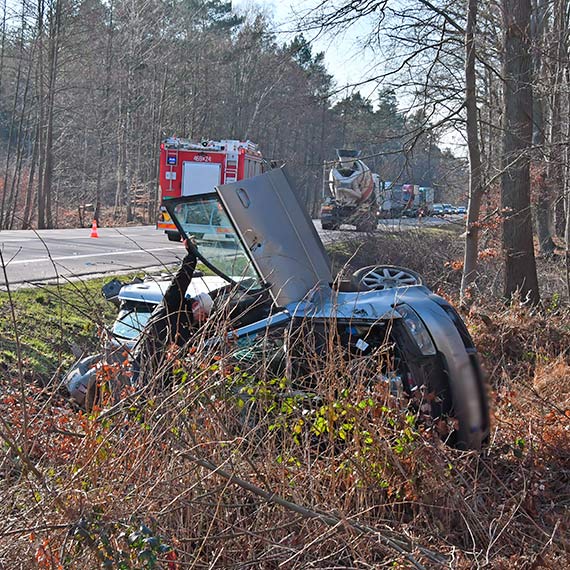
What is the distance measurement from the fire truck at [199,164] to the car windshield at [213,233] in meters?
15.4

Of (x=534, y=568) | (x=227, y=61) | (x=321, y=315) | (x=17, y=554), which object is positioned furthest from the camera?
(x=227, y=61)

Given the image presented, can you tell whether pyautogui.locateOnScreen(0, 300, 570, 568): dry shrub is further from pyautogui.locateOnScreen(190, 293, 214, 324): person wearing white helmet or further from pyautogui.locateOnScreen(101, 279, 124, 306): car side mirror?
pyautogui.locateOnScreen(101, 279, 124, 306): car side mirror

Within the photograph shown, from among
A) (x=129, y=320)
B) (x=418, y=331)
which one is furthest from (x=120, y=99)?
(x=418, y=331)

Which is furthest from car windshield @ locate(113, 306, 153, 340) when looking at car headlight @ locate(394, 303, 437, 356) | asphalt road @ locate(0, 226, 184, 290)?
asphalt road @ locate(0, 226, 184, 290)

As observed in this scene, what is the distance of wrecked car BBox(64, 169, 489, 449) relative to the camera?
4.95 m

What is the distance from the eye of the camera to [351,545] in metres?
3.67

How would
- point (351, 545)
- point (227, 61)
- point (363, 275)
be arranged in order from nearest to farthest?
point (351, 545)
point (363, 275)
point (227, 61)

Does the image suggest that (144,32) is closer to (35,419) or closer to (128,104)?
(128,104)

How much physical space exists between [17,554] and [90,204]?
40.6 m

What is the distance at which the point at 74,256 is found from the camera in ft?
49.8

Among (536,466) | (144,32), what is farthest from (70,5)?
(536,466)

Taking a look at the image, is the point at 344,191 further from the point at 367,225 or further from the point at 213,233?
the point at 213,233

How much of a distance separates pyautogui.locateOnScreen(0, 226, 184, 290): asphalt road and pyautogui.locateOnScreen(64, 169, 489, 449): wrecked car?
447 cm

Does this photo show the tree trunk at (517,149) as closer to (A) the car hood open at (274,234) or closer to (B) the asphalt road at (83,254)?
(B) the asphalt road at (83,254)
